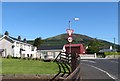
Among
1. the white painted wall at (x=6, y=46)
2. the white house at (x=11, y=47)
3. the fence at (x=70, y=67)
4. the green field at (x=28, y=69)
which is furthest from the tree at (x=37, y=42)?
the fence at (x=70, y=67)

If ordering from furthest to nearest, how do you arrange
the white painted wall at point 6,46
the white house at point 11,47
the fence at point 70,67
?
the white painted wall at point 6,46 < the white house at point 11,47 < the fence at point 70,67

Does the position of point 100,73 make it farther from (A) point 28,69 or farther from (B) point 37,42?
(B) point 37,42

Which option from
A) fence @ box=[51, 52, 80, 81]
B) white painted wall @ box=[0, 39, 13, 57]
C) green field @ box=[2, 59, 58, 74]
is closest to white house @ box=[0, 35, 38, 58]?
white painted wall @ box=[0, 39, 13, 57]

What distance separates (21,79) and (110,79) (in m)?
4.59

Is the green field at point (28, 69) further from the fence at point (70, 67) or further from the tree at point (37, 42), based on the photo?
the tree at point (37, 42)

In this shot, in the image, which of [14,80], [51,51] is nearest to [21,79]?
[14,80]

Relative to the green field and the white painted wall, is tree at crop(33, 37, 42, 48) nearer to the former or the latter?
the white painted wall

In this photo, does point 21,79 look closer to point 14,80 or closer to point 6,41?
point 14,80

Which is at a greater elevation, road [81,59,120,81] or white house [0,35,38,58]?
white house [0,35,38,58]

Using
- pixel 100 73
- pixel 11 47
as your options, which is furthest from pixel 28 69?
pixel 11 47

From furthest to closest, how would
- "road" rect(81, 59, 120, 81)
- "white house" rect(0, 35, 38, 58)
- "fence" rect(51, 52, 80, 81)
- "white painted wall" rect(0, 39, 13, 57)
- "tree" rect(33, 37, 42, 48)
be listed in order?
1. "tree" rect(33, 37, 42, 48)
2. "white painted wall" rect(0, 39, 13, 57)
3. "white house" rect(0, 35, 38, 58)
4. "road" rect(81, 59, 120, 81)
5. "fence" rect(51, 52, 80, 81)

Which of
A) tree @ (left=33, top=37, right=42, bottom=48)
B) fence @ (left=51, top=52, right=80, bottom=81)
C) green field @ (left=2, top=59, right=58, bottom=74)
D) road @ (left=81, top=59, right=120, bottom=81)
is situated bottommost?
road @ (left=81, top=59, right=120, bottom=81)

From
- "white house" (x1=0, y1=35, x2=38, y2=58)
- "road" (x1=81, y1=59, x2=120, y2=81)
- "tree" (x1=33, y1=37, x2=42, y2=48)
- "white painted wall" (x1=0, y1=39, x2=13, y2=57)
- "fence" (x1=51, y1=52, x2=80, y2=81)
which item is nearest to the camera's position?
"fence" (x1=51, y1=52, x2=80, y2=81)

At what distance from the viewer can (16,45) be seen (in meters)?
81.6
